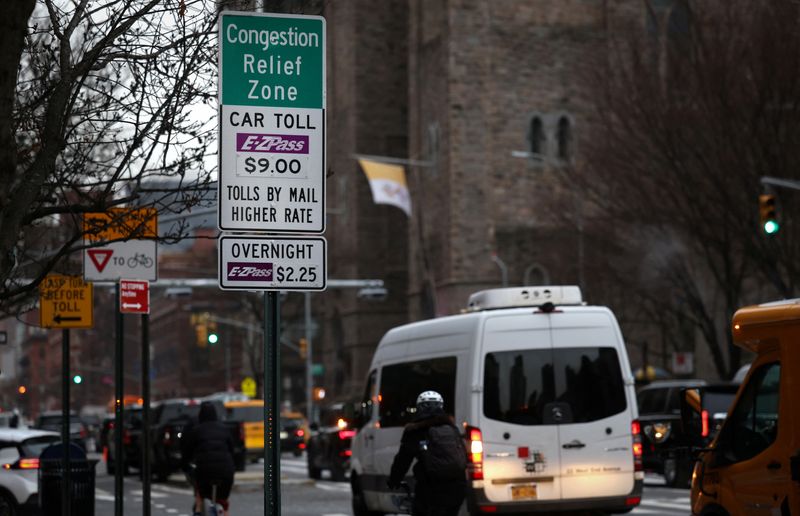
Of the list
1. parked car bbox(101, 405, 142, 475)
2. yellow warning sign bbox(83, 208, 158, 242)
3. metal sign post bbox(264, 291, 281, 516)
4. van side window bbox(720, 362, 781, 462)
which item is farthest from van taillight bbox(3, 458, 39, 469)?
parked car bbox(101, 405, 142, 475)

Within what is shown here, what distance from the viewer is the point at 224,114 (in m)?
9.03

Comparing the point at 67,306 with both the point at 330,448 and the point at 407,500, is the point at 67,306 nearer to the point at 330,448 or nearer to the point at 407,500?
the point at 407,500

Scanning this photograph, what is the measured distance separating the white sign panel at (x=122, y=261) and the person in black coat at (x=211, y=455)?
158 cm

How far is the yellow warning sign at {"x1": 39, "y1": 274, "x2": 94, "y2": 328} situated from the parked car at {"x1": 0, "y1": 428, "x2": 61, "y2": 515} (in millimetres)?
3526

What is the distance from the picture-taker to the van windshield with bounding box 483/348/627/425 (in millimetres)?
18172

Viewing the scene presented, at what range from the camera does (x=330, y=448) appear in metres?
36.4

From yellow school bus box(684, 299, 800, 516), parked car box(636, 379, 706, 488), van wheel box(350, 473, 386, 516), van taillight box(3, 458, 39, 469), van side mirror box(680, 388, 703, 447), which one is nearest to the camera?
yellow school bus box(684, 299, 800, 516)

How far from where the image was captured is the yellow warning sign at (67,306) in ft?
60.4

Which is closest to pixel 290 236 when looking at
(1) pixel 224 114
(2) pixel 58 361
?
(1) pixel 224 114

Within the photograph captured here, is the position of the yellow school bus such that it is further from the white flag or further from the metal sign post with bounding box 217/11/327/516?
the white flag

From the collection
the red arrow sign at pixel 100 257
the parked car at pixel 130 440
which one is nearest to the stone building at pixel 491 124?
the parked car at pixel 130 440

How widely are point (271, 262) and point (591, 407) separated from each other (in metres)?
9.68

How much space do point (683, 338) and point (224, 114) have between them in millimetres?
54051

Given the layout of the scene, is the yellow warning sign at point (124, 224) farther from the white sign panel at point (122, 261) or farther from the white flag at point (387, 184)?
the white flag at point (387, 184)
